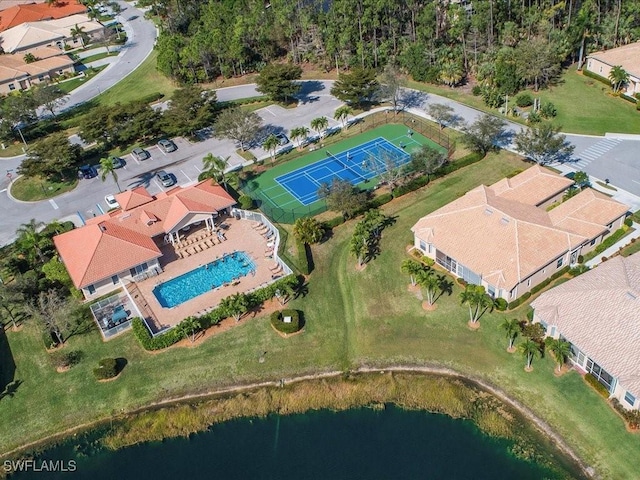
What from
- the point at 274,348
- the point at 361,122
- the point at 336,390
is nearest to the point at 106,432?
the point at 274,348

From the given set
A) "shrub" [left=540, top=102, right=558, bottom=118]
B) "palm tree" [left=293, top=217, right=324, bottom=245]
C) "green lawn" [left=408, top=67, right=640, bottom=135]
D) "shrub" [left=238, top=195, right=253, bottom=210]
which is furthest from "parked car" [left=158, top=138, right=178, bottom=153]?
"shrub" [left=540, top=102, right=558, bottom=118]

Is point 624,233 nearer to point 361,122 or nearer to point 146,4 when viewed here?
point 361,122

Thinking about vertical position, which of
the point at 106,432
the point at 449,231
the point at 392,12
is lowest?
the point at 106,432

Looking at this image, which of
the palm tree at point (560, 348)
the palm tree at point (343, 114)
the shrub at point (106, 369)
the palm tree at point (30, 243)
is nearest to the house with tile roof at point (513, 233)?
the palm tree at point (560, 348)

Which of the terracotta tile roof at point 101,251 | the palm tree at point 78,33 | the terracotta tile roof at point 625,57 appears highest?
the palm tree at point 78,33

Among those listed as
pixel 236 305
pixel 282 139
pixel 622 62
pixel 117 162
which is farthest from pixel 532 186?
pixel 117 162

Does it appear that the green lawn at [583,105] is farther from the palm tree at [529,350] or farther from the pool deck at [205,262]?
→ the pool deck at [205,262]
